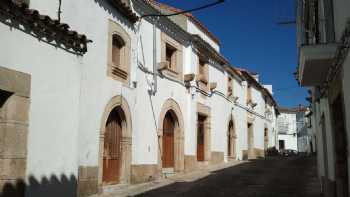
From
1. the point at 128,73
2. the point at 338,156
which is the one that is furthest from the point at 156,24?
the point at 338,156

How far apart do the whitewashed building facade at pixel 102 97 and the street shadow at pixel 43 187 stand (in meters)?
0.02

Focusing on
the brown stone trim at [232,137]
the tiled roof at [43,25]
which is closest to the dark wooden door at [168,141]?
the tiled roof at [43,25]

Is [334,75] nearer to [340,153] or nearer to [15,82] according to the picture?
[340,153]

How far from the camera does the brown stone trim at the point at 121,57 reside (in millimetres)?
11142

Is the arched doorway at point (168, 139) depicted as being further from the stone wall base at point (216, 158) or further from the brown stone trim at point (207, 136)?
the stone wall base at point (216, 158)

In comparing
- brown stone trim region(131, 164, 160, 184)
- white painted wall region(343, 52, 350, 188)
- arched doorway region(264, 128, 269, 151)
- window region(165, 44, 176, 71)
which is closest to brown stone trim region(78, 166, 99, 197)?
brown stone trim region(131, 164, 160, 184)

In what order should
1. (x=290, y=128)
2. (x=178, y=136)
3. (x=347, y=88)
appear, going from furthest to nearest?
(x=290, y=128)
(x=178, y=136)
(x=347, y=88)

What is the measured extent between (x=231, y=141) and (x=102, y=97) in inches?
513

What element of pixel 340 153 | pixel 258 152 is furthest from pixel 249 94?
pixel 340 153

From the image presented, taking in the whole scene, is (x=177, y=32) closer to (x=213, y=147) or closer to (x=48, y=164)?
(x=213, y=147)

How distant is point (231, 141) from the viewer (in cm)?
2248

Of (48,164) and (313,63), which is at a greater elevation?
(313,63)

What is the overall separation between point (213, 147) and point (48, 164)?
11.9 meters

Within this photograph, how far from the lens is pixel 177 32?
15.5 metres
